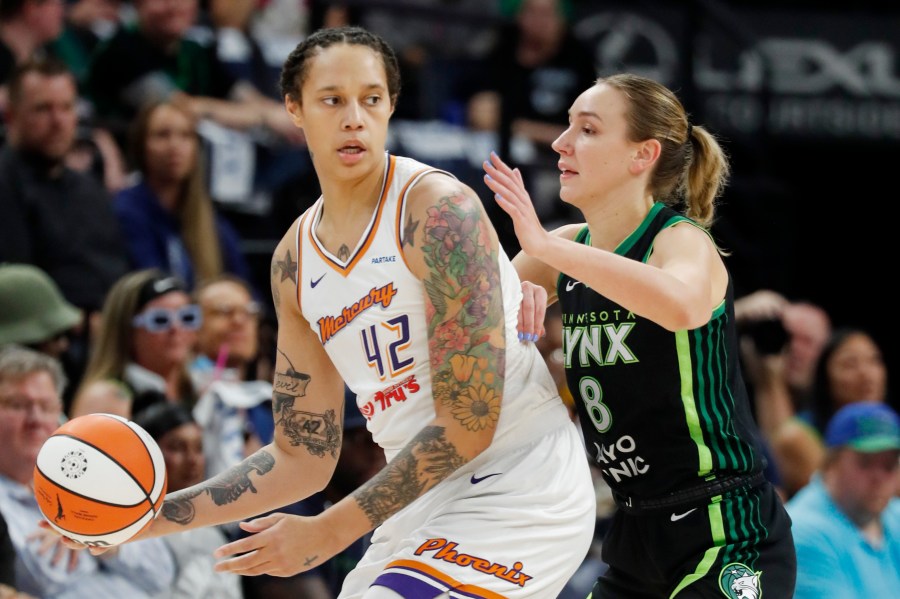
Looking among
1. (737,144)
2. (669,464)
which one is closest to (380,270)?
(669,464)

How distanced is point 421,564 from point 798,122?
26.9ft

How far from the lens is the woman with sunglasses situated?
6434 millimetres

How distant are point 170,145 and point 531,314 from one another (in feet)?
12.9

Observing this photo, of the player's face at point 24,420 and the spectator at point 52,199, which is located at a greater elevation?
the spectator at point 52,199

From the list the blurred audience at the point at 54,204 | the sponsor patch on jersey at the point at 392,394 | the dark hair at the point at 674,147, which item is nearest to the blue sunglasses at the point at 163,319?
the blurred audience at the point at 54,204

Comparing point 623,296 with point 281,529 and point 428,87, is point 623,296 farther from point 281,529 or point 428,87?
point 428,87

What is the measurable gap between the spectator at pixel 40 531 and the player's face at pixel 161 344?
97cm

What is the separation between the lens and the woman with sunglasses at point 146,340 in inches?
253

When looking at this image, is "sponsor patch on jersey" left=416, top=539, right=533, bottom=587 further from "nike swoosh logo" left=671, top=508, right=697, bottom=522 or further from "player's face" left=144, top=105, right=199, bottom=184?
"player's face" left=144, top=105, right=199, bottom=184

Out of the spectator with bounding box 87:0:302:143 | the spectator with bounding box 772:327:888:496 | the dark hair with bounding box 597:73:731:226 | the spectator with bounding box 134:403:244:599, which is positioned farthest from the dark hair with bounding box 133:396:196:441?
the spectator with bounding box 772:327:888:496

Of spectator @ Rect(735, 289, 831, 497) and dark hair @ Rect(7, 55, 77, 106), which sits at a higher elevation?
dark hair @ Rect(7, 55, 77, 106)

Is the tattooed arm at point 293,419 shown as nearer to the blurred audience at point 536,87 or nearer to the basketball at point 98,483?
the basketball at point 98,483

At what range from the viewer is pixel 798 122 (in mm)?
11164

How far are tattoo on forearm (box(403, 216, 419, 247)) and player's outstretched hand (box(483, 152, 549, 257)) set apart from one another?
0.29m
